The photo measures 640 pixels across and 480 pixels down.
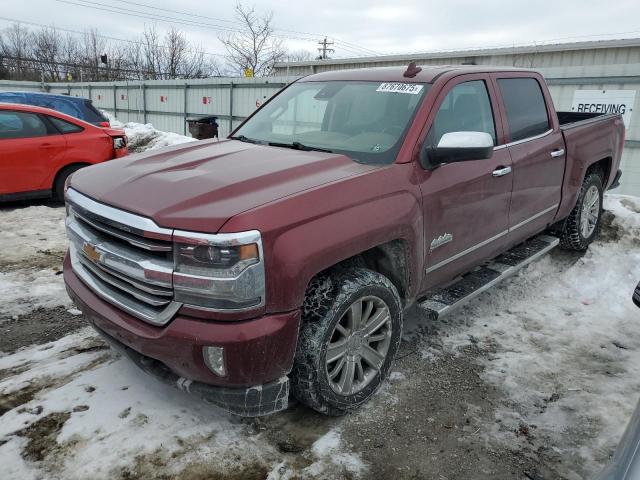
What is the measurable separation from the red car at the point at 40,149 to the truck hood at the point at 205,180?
4.99 meters

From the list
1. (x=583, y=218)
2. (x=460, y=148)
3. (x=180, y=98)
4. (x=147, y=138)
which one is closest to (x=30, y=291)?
(x=460, y=148)

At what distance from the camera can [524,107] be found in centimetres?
430

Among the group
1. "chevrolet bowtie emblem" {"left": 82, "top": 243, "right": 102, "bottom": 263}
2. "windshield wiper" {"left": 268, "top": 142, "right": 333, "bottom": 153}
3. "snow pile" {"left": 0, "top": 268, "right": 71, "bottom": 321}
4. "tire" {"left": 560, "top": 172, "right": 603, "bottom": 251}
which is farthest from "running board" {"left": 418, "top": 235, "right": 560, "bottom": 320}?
"snow pile" {"left": 0, "top": 268, "right": 71, "bottom": 321}

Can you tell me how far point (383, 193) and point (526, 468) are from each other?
1.61m

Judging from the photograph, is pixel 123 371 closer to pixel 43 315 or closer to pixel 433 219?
pixel 43 315

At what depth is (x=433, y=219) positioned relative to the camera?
316 cm

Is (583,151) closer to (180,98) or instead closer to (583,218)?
(583,218)

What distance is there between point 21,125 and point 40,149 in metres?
0.43

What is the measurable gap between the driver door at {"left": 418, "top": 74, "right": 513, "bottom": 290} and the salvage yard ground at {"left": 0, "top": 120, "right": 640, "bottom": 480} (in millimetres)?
695

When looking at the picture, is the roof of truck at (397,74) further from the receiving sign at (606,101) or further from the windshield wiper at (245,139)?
the receiving sign at (606,101)

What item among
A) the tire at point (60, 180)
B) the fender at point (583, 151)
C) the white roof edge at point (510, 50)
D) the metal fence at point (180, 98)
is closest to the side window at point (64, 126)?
the tire at point (60, 180)

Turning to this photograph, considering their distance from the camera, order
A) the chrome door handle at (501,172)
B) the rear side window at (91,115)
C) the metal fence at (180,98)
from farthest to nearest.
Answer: the metal fence at (180,98) → the rear side window at (91,115) → the chrome door handle at (501,172)

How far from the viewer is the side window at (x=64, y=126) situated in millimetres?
7742

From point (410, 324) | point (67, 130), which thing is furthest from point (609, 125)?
point (67, 130)
